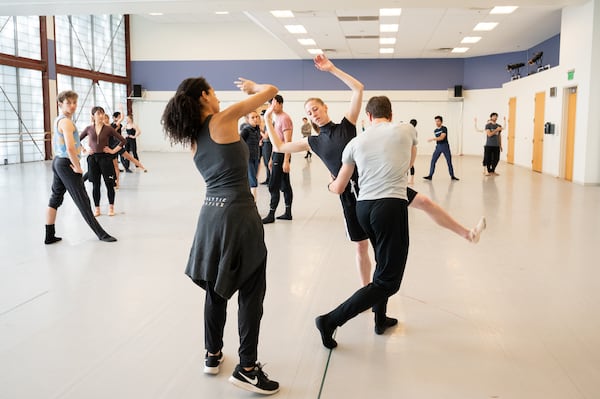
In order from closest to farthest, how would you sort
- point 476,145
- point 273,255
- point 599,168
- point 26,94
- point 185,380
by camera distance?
1. point 185,380
2. point 273,255
3. point 599,168
4. point 26,94
5. point 476,145

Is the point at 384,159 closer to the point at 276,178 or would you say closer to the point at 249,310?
the point at 249,310

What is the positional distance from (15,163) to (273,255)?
15439 mm

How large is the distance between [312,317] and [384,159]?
4.46 feet

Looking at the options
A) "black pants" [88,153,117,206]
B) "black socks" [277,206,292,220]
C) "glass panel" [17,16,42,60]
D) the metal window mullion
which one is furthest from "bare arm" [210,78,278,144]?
"glass panel" [17,16,42,60]

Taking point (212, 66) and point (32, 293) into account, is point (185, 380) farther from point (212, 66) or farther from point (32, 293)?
point (212, 66)

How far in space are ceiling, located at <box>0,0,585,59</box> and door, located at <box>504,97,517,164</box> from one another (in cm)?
230

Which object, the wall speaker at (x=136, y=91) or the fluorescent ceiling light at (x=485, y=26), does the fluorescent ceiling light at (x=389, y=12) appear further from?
the wall speaker at (x=136, y=91)

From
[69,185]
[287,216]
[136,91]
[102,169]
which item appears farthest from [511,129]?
[69,185]

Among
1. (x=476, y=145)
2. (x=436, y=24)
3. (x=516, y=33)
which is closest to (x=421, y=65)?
(x=476, y=145)

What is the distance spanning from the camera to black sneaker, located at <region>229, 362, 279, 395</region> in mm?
2861

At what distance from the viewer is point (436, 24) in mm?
17469

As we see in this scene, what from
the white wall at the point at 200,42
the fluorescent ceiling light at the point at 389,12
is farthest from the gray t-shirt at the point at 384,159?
the white wall at the point at 200,42

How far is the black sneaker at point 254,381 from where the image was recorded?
2861mm

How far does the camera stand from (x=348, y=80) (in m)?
4.02
